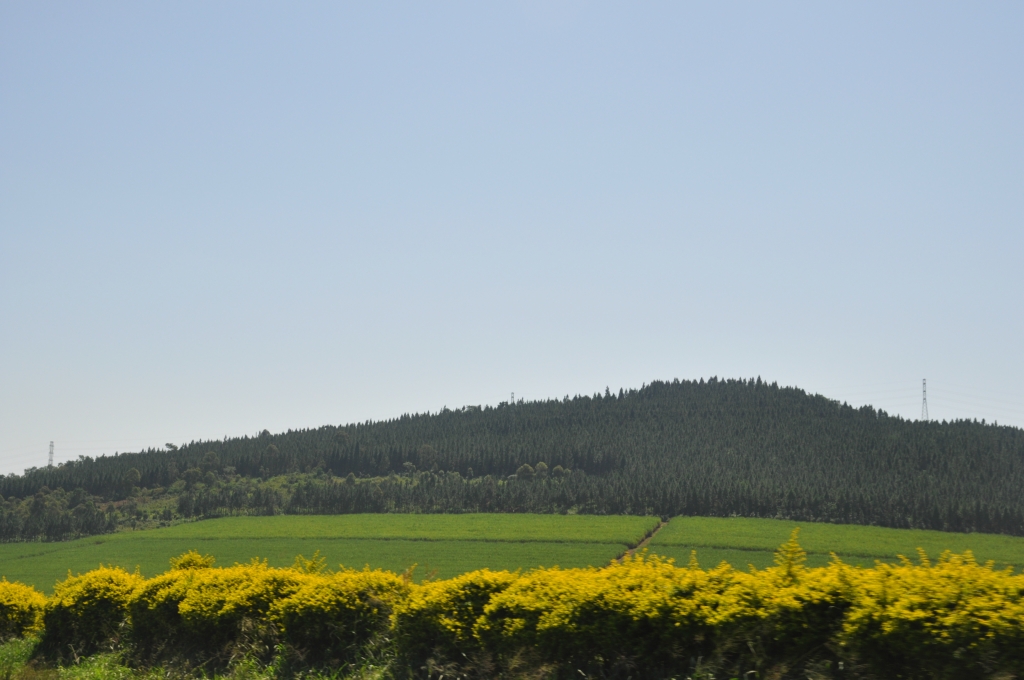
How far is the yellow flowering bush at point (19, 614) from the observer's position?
18312mm

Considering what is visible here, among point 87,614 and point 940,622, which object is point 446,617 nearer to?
point 940,622

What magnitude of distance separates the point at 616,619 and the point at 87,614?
12.2 meters

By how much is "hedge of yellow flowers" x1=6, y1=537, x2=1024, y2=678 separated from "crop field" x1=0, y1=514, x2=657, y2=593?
34.3m

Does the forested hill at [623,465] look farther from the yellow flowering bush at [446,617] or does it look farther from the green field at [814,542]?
the yellow flowering bush at [446,617]

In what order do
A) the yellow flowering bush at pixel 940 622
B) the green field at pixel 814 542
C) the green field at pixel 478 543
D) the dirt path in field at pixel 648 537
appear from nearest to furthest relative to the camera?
the yellow flowering bush at pixel 940 622, the green field at pixel 814 542, the green field at pixel 478 543, the dirt path in field at pixel 648 537

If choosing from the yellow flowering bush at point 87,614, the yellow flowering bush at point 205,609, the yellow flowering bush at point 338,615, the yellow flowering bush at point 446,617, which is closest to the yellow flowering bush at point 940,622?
the yellow flowering bush at point 446,617

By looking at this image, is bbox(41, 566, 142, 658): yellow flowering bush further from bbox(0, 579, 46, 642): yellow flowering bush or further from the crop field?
the crop field

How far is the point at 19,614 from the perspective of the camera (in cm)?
1852

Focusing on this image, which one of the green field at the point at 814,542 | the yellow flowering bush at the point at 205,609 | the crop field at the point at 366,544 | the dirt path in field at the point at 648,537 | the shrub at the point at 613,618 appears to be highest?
the shrub at the point at 613,618

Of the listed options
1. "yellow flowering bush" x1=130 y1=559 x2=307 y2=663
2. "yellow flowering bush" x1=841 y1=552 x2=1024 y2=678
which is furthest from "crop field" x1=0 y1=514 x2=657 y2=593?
"yellow flowering bush" x1=841 y1=552 x2=1024 y2=678

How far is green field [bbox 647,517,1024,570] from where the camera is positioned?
55.5 meters

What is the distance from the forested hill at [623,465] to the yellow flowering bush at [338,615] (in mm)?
81785

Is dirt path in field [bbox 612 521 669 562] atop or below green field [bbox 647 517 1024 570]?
below

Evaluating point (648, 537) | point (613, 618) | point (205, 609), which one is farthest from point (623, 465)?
point (613, 618)
